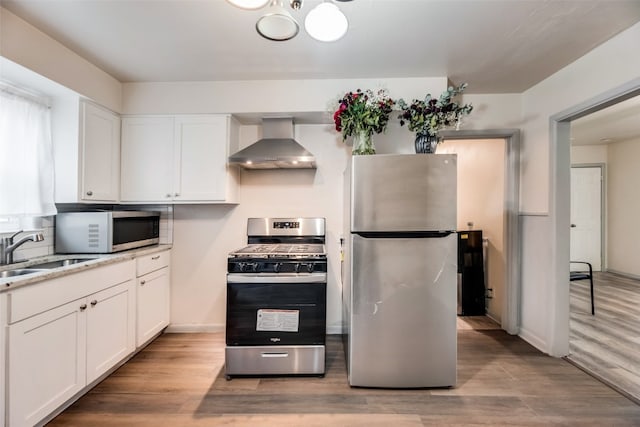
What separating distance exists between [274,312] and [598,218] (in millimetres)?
6533

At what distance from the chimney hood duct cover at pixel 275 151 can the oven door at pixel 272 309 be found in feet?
3.32

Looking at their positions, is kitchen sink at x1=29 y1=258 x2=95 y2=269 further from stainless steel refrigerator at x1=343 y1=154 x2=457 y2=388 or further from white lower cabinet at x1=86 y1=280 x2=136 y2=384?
stainless steel refrigerator at x1=343 y1=154 x2=457 y2=388

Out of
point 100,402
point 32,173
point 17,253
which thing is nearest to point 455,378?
point 100,402

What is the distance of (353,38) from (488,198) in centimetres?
258

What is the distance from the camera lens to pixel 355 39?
2.01 meters

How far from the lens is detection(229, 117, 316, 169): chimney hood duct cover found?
8.40 feet

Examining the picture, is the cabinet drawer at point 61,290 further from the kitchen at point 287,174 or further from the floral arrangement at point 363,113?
the floral arrangement at point 363,113

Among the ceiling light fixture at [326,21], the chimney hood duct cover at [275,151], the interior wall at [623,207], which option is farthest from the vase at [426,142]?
the interior wall at [623,207]

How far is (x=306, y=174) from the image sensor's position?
2990 millimetres

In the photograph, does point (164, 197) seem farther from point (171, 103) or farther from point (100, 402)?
point (100, 402)

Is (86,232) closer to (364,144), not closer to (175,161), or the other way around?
(175,161)

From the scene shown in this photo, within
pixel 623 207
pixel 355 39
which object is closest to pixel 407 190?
pixel 355 39

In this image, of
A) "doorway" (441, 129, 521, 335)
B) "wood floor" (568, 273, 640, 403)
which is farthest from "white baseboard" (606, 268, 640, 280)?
"doorway" (441, 129, 521, 335)

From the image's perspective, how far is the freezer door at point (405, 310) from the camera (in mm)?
1980
